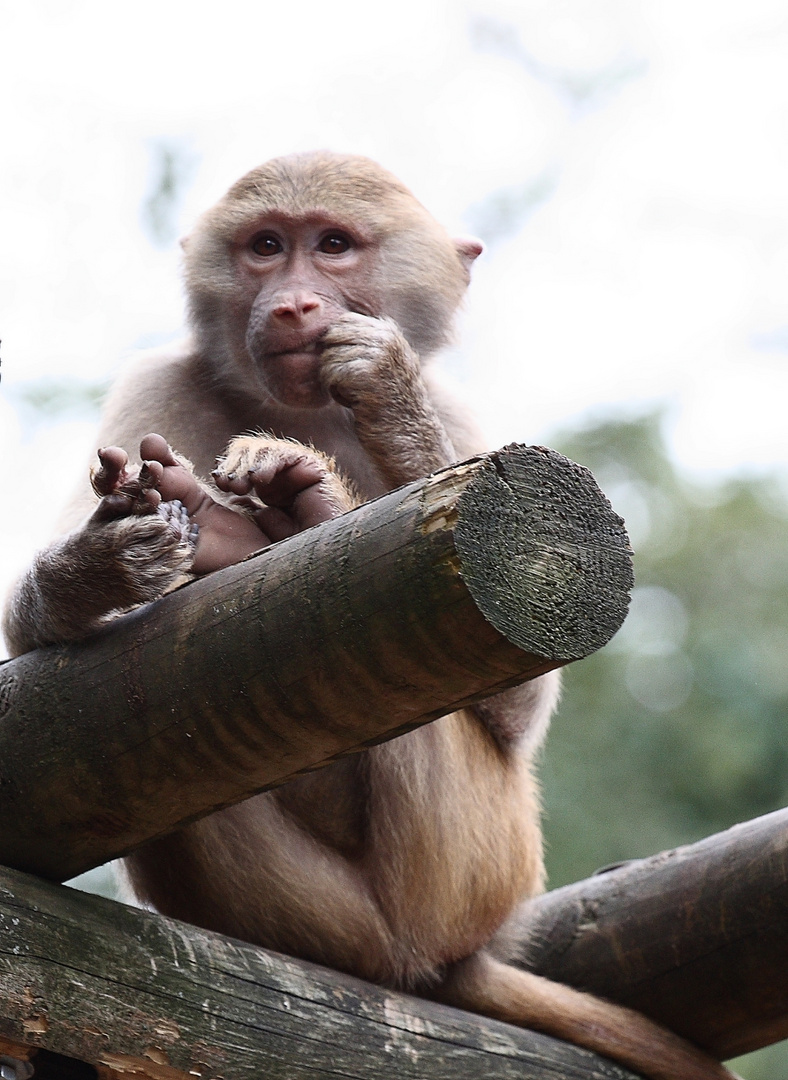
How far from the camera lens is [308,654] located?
190cm

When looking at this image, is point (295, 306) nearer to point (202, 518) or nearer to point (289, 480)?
point (289, 480)

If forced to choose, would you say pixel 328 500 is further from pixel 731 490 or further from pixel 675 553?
pixel 731 490

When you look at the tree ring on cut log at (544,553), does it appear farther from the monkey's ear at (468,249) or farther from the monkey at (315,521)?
the monkey's ear at (468,249)

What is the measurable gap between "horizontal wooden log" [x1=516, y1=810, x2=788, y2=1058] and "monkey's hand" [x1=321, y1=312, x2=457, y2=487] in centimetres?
117

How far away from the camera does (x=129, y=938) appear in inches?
88.6

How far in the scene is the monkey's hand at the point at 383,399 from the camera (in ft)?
9.46

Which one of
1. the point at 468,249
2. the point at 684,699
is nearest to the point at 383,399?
the point at 468,249

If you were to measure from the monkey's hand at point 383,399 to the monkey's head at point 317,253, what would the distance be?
0.50m

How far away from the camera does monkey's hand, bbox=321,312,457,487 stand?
288 centimetres

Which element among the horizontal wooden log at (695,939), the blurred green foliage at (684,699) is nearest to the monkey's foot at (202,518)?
the horizontal wooden log at (695,939)

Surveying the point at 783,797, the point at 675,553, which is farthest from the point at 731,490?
the point at 783,797

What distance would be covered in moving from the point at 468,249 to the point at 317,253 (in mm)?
613

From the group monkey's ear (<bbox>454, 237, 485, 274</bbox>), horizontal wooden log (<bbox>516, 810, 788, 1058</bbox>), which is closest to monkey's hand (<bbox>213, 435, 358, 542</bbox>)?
horizontal wooden log (<bbox>516, 810, 788, 1058</bbox>)

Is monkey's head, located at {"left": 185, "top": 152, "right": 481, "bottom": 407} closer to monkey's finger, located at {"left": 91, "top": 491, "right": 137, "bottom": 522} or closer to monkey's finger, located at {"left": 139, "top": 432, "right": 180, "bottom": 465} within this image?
monkey's finger, located at {"left": 139, "top": 432, "right": 180, "bottom": 465}
